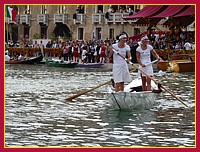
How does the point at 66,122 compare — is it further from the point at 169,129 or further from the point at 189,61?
the point at 189,61

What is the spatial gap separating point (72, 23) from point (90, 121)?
48.5 metres

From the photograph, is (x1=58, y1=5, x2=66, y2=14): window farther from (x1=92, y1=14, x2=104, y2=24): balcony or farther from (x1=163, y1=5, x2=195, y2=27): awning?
(x1=163, y1=5, x2=195, y2=27): awning

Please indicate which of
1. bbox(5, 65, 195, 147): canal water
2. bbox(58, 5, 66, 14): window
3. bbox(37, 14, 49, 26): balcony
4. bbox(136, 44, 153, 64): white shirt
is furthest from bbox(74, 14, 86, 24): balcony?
bbox(136, 44, 153, 64): white shirt

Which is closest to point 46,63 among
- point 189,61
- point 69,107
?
point 189,61

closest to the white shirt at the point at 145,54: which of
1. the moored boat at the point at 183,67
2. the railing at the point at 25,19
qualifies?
the moored boat at the point at 183,67

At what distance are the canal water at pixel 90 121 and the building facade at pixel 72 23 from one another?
3512 centimetres

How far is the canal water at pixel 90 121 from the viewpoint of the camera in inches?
428

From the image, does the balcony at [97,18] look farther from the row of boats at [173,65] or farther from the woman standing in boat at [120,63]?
the woman standing in boat at [120,63]

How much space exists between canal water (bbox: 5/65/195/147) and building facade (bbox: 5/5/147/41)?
35.1 metres

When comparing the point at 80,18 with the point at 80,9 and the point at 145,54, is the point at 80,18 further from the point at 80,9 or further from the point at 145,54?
the point at 145,54

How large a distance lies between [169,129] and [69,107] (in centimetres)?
391

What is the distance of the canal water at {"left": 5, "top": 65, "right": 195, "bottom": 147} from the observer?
1088 centimetres

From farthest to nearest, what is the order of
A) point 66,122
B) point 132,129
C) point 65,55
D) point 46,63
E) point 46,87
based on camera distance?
1. point 65,55
2. point 46,63
3. point 46,87
4. point 66,122
5. point 132,129

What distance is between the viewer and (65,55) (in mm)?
41656
